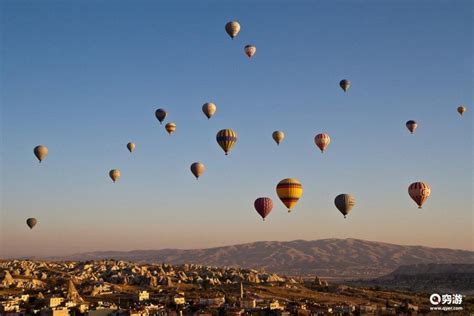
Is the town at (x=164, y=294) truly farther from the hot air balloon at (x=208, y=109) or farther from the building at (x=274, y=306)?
the hot air balloon at (x=208, y=109)

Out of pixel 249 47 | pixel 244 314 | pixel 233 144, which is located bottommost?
pixel 244 314

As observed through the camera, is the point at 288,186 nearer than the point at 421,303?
Yes

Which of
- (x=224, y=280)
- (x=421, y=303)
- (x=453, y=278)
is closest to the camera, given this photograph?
(x=421, y=303)

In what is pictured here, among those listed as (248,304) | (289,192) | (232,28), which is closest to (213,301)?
(248,304)

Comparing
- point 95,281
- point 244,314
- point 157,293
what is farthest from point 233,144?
point 95,281

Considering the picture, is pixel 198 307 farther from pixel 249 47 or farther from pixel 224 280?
pixel 224 280

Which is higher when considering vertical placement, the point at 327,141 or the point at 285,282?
the point at 327,141

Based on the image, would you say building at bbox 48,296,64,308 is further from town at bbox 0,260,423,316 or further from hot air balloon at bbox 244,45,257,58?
hot air balloon at bbox 244,45,257,58

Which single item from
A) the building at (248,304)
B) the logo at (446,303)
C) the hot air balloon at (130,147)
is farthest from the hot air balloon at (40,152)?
the logo at (446,303)
